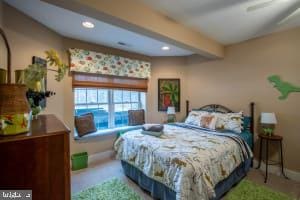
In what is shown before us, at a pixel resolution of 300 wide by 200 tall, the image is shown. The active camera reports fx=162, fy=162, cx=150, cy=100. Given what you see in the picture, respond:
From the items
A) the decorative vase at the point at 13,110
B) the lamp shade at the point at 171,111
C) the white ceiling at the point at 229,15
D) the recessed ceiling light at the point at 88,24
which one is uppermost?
the white ceiling at the point at 229,15

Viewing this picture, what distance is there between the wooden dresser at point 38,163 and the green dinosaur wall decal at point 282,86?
11.4ft

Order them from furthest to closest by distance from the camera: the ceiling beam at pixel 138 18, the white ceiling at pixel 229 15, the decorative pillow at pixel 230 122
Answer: the decorative pillow at pixel 230 122
the white ceiling at pixel 229 15
the ceiling beam at pixel 138 18

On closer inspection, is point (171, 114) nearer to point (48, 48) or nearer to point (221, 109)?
point (221, 109)

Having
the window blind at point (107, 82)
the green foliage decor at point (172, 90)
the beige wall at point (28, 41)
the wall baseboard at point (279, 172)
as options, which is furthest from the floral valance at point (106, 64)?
the wall baseboard at point (279, 172)

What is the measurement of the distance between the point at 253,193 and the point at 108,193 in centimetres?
210

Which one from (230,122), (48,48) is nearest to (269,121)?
(230,122)

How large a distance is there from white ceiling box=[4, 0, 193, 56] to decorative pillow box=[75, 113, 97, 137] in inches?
62.7

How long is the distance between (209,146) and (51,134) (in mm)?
2041

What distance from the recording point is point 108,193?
2.35 m

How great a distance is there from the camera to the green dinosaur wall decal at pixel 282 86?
2.79m

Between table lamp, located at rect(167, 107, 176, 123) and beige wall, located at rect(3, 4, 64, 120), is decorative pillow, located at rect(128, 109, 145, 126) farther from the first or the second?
beige wall, located at rect(3, 4, 64, 120)

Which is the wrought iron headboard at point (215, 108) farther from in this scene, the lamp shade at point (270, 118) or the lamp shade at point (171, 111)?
the lamp shade at point (270, 118)

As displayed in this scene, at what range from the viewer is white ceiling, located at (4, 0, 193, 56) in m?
2.05

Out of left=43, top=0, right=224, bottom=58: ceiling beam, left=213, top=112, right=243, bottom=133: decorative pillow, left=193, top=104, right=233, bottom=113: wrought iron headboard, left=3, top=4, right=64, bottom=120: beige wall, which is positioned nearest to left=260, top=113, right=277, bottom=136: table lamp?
left=213, top=112, right=243, bottom=133: decorative pillow
